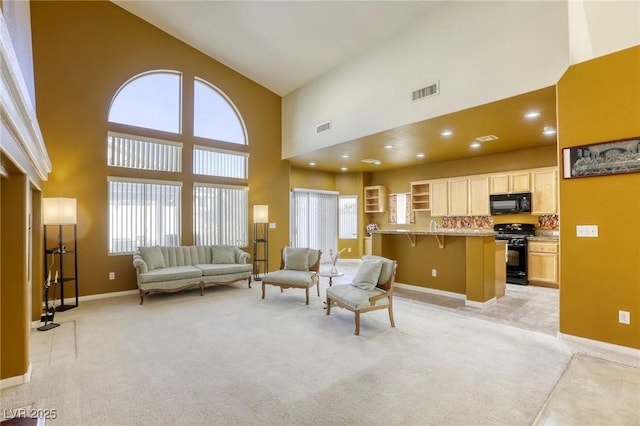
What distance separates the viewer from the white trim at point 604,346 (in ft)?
9.57

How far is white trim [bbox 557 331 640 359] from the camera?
9.57 feet

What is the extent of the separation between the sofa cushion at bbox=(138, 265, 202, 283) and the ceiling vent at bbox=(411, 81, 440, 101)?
4.57 m

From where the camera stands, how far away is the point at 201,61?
644 centimetres

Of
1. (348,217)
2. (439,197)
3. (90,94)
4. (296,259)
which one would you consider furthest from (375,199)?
(90,94)

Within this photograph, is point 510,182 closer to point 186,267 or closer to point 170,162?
point 186,267

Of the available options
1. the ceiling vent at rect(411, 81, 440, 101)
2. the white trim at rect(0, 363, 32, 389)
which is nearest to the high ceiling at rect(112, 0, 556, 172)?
the ceiling vent at rect(411, 81, 440, 101)

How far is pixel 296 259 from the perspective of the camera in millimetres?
5324

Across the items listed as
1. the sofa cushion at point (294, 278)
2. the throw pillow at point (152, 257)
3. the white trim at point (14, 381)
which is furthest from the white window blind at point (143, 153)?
the white trim at point (14, 381)

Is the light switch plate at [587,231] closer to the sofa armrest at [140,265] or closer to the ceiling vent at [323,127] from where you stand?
the ceiling vent at [323,127]

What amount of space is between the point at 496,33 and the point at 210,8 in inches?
176

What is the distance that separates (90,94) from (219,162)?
2478 millimetres

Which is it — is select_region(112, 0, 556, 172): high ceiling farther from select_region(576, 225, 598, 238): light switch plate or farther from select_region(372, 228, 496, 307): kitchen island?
select_region(372, 228, 496, 307): kitchen island

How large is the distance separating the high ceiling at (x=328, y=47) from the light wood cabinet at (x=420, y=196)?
120 centimetres

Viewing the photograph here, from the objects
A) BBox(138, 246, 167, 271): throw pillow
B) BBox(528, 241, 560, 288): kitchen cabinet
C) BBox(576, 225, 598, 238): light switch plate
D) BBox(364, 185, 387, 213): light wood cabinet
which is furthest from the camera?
BBox(364, 185, 387, 213): light wood cabinet
